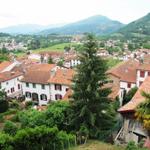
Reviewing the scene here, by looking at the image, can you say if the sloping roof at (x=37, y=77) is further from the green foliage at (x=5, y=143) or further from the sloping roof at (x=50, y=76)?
the green foliage at (x=5, y=143)

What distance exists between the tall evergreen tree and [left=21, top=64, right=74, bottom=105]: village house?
2326cm

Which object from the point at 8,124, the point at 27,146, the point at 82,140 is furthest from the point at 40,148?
the point at 8,124

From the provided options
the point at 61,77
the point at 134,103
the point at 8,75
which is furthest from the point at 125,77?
the point at 134,103

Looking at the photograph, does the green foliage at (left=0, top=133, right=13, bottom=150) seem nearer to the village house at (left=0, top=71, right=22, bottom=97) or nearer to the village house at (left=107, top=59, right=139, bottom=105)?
the village house at (left=107, top=59, right=139, bottom=105)

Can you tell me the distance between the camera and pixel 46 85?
56031mm

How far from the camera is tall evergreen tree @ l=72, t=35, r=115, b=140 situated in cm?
2920

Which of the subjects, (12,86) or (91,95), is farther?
(12,86)

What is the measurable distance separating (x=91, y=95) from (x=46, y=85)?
2723 centimetres

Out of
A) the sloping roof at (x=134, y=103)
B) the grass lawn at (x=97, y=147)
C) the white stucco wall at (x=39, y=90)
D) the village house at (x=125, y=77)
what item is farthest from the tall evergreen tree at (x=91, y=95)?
the white stucco wall at (x=39, y=90)

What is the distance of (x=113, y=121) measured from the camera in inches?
1235

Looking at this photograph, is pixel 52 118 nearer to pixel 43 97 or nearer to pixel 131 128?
pixel 131 128

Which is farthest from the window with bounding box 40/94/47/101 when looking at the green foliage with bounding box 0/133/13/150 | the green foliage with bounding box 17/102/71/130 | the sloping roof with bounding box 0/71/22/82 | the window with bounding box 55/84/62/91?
the green foliage with bounding box 0/133/13/150

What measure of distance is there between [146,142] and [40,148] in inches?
345

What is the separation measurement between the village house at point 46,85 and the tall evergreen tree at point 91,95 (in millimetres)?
23260
